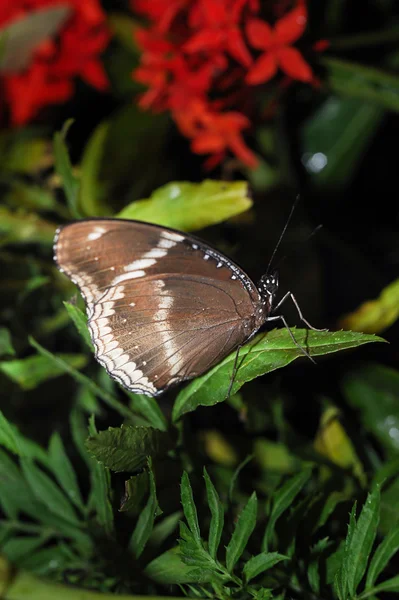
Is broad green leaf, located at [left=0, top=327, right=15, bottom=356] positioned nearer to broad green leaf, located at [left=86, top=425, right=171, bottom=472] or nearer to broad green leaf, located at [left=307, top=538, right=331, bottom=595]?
broad green leaf, located at [left=86, top=425, right=171, bottom=472]

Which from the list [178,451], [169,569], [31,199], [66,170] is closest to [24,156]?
[31,199]

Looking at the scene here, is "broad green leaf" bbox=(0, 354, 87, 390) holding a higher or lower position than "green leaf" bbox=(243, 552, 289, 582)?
higher

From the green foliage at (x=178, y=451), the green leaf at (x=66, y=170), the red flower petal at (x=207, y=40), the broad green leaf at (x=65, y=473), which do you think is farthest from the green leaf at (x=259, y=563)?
the red flower petal at (x=207, y=40)

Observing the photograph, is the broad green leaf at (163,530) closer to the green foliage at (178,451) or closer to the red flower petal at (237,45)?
the green foliage at (178,451)

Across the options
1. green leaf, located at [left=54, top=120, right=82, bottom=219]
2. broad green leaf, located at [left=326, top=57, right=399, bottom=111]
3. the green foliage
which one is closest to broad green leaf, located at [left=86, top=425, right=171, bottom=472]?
the green foliage

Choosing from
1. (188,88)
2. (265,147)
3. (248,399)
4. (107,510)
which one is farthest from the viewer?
(265,147)

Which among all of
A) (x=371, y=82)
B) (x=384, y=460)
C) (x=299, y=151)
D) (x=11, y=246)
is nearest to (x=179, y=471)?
(x=384, y=460)

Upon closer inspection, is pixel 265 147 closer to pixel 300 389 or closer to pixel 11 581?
pixel 300 389
